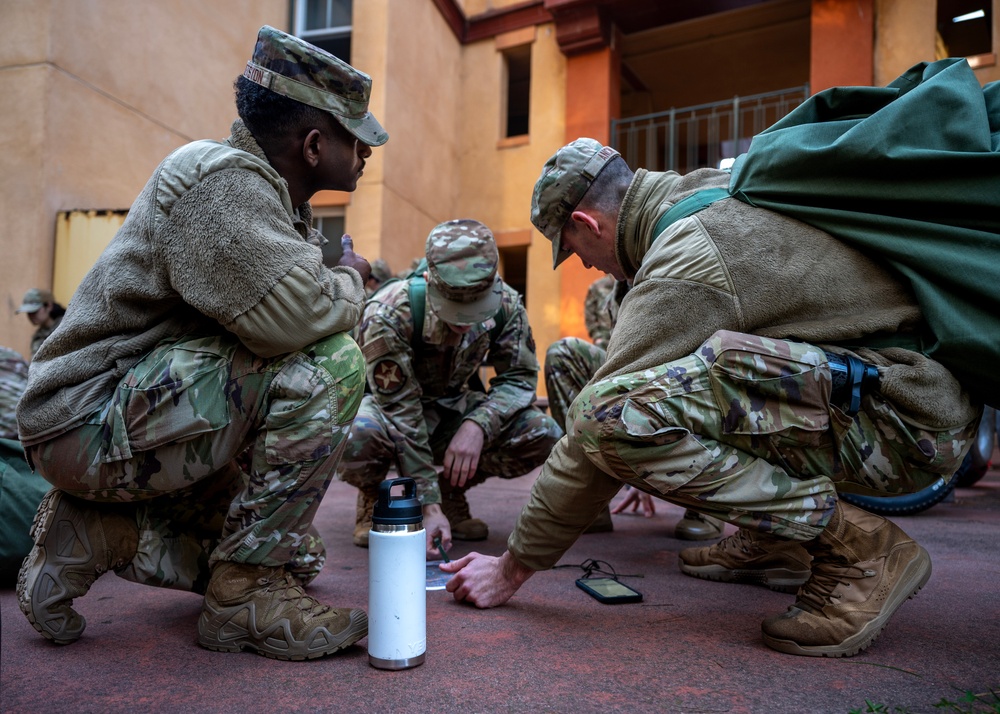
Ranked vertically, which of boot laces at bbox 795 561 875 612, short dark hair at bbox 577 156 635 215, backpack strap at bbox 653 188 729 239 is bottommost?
boot laces at bbox 795 561 875 612

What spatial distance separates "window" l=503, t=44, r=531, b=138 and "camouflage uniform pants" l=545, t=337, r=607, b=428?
7.54m

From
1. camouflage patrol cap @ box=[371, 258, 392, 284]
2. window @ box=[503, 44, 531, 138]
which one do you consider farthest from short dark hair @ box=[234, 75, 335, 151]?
window @ box=[503, 44, 531, 138]

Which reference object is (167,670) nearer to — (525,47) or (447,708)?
(447,708)

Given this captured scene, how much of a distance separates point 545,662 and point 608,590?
577mm

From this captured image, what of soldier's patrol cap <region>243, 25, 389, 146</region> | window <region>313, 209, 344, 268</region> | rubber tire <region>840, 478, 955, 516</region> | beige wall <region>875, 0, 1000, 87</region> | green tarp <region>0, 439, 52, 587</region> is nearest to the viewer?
soldier's patrol cap <region>243, 25, 389, 146</region>

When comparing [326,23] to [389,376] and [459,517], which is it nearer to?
[389,376]

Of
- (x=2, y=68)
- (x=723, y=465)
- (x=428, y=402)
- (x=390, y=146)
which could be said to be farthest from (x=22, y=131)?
(x=723, y=465)

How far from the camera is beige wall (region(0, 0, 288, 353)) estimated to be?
19.4 feet

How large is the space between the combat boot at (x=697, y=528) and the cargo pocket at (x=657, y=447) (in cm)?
142

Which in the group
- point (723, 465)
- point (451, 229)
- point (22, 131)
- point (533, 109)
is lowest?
point (723, 465)

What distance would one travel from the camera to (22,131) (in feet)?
19.5

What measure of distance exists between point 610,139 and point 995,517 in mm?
6628

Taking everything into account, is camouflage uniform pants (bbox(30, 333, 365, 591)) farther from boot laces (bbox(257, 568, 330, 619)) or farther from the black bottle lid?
the black bottle lid

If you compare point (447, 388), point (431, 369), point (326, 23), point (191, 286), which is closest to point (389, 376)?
point (431, 369)
